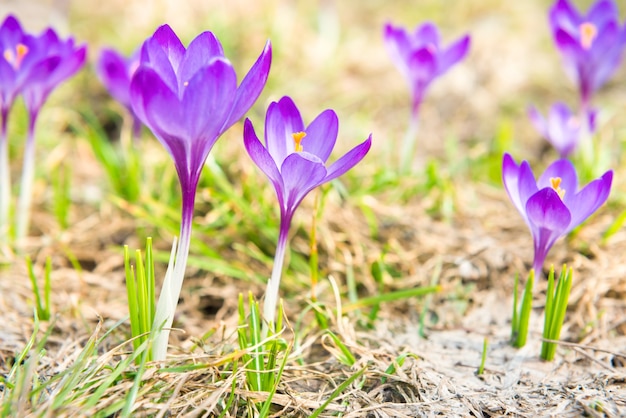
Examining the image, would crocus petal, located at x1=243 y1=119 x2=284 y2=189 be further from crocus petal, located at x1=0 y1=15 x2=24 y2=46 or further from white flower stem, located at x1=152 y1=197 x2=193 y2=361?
crocus petal, located at x1=0 y1=15 x2=24 y2=46

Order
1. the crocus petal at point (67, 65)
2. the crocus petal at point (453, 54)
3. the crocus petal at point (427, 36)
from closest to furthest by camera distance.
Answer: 1. the crocus petal at point (67, 65)
2. the crocus petal at point (453, 54)
3. the crocus petal at point (427, 36)

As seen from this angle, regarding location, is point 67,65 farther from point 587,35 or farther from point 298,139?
point 587,35

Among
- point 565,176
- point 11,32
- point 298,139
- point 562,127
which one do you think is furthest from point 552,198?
point 11,32

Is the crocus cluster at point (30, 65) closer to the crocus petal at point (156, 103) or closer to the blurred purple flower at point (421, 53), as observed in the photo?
the crocus petal at point (156, 103)

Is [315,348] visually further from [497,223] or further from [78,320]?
[497,223]

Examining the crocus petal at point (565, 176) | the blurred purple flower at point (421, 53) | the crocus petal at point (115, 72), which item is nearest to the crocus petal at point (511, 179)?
the crocus petal at point (565, 176)

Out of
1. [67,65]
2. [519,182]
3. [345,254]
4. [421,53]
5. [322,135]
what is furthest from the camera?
[421,53]

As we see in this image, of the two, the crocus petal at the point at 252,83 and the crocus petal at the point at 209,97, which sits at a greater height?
the crocus petal at the point at 252,83
